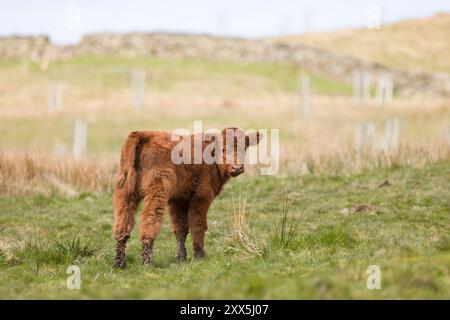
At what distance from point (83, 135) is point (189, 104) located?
14.7 m

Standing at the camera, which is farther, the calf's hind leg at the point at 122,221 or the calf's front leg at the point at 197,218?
the calf's front leg at the point at 197,218

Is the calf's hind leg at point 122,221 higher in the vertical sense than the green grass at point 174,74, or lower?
lower

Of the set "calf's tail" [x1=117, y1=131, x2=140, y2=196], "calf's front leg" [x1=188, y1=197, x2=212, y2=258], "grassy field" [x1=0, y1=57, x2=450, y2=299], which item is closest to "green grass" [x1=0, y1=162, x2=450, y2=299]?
"grassy field" [x1=0, y1=57, x2=450, y2=299]

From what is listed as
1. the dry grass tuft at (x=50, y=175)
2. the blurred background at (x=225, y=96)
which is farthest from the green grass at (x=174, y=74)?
the dry grass tuft at (x=50, y=175)

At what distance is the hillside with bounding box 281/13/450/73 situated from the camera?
67000 mm

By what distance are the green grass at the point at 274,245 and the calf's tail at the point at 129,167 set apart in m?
1.07

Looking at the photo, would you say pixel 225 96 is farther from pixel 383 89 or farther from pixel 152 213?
pixel 152 213

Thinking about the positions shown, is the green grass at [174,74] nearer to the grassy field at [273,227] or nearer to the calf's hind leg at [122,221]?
the grassy field at [273,227]

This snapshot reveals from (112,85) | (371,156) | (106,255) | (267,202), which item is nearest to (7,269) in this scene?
(106,255)

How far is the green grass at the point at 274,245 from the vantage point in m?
7.12

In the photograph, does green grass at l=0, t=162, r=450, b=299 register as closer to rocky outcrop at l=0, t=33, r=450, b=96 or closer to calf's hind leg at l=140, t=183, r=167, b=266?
calf's hind leg at l=140, t=183, r=167, b=266

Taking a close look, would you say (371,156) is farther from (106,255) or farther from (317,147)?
(106,255)

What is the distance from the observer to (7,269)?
975 centimetres

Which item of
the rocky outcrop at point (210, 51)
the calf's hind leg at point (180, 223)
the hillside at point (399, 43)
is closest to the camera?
the calf's hind leg at point (180, 223)
